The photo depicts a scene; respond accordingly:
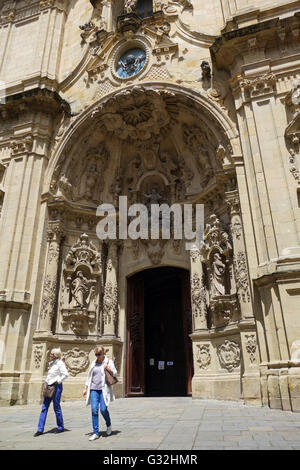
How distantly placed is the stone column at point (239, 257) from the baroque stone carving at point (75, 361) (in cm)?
524

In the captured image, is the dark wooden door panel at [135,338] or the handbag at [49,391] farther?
the dark wooden door panel at [135,338]

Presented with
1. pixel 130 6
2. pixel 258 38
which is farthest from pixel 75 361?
pixel 130 6

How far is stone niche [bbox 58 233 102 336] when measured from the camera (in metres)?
10.8

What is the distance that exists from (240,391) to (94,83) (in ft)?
37.5

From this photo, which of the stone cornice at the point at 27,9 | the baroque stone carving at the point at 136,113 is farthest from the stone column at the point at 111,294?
the stone cornice at the point at 27,9

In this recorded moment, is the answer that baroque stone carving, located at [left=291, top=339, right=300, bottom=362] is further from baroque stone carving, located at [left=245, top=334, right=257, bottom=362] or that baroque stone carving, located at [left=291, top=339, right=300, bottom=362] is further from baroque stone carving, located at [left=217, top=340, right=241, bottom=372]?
baroque stone carving, located at [left=217, top=340, right=241, bottom=372]

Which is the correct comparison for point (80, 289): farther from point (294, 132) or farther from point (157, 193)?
point (294, 132)

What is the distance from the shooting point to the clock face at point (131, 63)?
1258 cm

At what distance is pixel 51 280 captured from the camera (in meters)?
10.8

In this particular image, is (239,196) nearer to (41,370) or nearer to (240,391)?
(240,391)

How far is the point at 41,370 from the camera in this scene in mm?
9711

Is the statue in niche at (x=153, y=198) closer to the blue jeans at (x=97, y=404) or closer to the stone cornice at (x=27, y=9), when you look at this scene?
the blue jeans at (x=97, y=404)

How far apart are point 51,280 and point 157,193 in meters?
4.83

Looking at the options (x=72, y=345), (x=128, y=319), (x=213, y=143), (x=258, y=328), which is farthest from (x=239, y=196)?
(x=72, y=345)
